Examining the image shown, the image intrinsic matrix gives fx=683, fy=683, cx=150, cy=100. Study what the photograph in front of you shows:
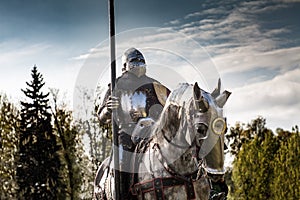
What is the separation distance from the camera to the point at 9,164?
2667cm

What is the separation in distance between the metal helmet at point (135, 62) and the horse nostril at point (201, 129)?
217 centimetres

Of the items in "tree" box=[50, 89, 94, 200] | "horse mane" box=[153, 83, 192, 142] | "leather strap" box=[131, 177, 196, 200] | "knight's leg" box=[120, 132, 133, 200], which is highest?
"tree" box=[50, 89, 94, 200]

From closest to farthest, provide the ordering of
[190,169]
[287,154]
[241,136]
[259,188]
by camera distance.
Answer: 1. [190,169]
2. [287,154]
3. [259,188]
4. [241,136]

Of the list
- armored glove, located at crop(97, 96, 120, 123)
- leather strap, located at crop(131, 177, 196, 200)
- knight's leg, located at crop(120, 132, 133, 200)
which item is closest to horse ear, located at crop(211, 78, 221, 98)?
leather strap, located at crop(131, 177, 196, 200)

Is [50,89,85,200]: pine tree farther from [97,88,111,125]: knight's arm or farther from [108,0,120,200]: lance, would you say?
[108,0,120,200]: lance

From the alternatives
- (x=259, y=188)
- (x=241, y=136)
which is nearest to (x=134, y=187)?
(x=259, y=188)

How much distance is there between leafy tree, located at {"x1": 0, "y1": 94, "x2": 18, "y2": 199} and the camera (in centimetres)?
2639

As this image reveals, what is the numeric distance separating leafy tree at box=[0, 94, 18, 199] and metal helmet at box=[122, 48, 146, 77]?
18805 millimetres

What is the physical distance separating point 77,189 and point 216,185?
811 inches

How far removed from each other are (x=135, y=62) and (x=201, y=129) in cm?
229

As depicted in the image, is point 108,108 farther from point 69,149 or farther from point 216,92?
point 69,149

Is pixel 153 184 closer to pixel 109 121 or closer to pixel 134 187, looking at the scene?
pixel 134 187

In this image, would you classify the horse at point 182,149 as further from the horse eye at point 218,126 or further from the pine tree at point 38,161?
the pine tree at point 38,161

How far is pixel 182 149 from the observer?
23.1 ft
